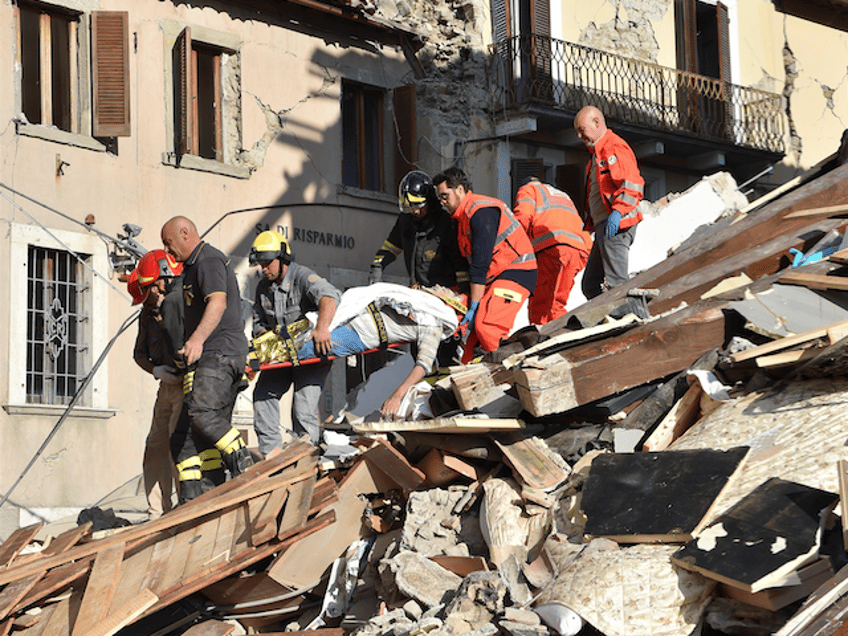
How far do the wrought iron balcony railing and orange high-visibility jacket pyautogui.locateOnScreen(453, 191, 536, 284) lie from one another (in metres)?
9.07

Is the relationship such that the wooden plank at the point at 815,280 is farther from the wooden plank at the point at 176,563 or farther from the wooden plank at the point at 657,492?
the wooden plank at the point at 176,563

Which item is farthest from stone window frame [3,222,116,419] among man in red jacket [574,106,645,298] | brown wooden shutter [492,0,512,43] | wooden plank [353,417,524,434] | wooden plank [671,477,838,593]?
wooden plank [671,477,838,593]

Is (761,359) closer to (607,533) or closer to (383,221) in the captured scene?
(607,533)

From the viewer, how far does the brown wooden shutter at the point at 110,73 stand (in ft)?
39.1

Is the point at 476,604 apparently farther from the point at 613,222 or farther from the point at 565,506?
the point at 613,222

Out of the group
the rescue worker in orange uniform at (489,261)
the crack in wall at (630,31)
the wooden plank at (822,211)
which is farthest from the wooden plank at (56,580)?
the crack in wall at (630,31)

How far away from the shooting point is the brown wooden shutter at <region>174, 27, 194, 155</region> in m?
12.6

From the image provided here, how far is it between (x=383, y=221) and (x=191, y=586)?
10.2m

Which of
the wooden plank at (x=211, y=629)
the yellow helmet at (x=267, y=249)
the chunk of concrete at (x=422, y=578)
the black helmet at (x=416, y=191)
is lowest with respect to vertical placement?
the wooden plank at (x=211, y=629)

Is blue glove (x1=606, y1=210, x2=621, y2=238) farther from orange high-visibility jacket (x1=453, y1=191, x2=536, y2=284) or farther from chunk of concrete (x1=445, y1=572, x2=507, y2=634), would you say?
chunk of concrete (x1=445, y1=572, x2=507, y2=634)

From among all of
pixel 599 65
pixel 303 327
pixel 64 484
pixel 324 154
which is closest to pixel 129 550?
pixel 303 327

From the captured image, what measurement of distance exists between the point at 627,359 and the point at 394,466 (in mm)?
1251

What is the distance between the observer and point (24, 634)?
15.9 ft

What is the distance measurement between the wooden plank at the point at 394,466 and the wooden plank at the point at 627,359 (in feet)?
2.29
